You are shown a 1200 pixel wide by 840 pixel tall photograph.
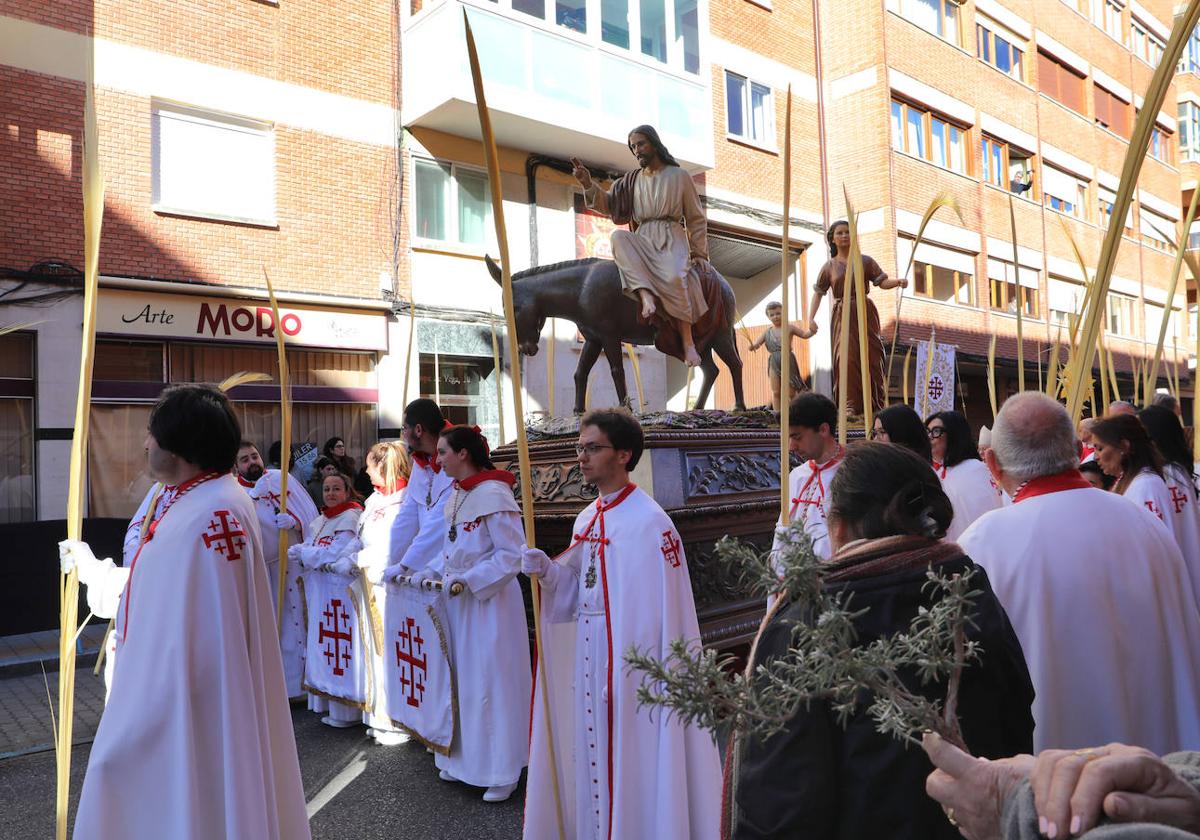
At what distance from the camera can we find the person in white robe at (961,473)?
4566 millimetres

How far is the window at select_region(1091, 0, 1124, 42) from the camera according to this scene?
29641 millimetres

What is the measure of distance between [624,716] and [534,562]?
655 millimetres

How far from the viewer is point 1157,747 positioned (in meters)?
2.57

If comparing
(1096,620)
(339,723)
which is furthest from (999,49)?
(1096,620)

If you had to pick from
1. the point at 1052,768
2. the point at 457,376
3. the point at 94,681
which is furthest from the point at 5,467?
the point at 1052,768

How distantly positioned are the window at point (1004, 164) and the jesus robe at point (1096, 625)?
77.4ft

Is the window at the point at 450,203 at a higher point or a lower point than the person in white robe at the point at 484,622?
higher

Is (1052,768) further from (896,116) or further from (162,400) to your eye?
(896,116)

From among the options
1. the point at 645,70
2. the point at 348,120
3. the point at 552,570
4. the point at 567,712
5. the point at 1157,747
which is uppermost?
the point at 645,70

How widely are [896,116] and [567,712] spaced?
20.3 metres

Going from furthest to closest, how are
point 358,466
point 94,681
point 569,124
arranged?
point 569,124 → point 358,466 → point 94,681

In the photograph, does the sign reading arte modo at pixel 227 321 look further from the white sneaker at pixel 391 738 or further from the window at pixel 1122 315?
the window at pixel 1122 315

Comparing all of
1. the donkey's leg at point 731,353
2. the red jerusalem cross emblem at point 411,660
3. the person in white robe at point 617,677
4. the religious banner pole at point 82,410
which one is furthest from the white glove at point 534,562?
the donkey's leg at point 731,353

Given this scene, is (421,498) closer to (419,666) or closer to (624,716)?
(419,666)
